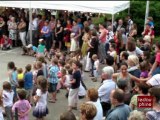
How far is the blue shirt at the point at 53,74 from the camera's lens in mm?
10883

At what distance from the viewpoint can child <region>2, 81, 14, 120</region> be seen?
8.81m

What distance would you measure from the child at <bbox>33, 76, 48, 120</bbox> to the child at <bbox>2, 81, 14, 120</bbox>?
2.30 feet

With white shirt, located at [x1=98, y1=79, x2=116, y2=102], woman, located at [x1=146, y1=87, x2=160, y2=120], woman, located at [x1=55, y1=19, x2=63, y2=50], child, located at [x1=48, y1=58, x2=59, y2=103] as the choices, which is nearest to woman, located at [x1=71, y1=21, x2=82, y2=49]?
woman, located at [x1=55, y1=19, x2=63, y2=50]

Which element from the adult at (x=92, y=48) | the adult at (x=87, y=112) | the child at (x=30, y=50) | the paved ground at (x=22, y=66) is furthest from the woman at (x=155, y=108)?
the child at (x=30, y=50)

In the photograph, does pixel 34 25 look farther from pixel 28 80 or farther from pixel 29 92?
pixel 28 80

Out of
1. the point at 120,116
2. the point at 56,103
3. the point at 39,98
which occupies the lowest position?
the point at 56,103

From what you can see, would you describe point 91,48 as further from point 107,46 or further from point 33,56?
point 33,56

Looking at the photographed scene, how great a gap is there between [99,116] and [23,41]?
11.1 metres

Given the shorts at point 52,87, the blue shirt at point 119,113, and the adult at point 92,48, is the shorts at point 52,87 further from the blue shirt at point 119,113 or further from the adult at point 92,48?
the blue shirt at point 119,113

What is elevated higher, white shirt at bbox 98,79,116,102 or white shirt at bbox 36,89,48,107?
white shirt at bbox 98,79,116,102

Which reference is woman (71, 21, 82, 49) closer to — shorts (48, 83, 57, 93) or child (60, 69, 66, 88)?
child (60, 69, 66, 88)

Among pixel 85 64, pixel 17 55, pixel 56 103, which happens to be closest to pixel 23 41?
pixel 17 55

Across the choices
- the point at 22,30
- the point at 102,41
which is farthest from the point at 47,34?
the point at 102,41

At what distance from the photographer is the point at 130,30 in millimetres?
17344
